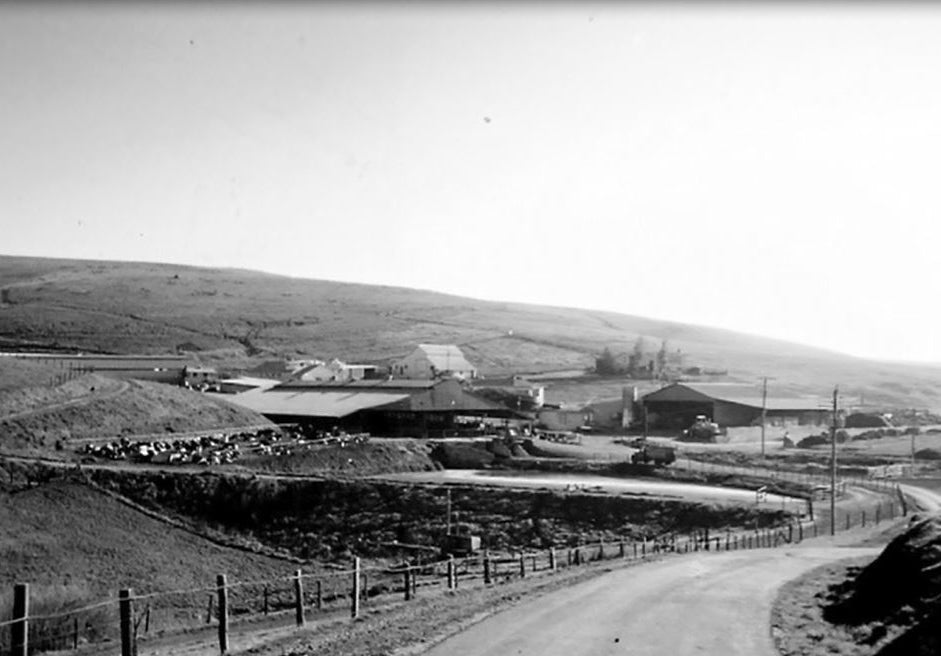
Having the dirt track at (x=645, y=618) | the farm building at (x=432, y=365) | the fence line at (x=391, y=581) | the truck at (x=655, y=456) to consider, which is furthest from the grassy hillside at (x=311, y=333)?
the dirt track at (x=645, y=618)

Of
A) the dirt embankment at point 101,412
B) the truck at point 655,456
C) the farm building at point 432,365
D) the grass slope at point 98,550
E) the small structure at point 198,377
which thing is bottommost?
the grass slope at point 98,550

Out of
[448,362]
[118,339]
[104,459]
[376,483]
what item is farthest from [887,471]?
[118,339]

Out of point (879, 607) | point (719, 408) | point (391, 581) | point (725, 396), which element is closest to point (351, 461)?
point (391, 581)

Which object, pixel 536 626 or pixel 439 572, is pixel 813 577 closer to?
pixel 536 626

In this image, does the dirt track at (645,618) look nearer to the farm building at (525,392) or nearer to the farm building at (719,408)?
the farm building at (719,408)

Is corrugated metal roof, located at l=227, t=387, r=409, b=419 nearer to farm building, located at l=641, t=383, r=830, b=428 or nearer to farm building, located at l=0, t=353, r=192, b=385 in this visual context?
farm building, located at l=0, t=353, r=192, b=385


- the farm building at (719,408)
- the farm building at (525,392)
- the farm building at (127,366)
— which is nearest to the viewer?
the farm building at (719,408)

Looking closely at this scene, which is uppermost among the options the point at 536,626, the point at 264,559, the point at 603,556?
the point at 536,626
